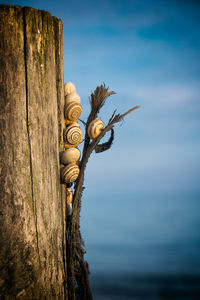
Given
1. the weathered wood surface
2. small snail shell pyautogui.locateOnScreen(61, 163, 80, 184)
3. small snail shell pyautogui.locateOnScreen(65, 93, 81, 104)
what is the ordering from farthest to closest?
small snail shell pyautogui.locateOnScreen(65, 93, 81, 104), small snail shell pyautogui.locateOnScreen(61, 163, 80, 184), the weathered wood surface

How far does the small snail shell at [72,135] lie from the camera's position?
180cm

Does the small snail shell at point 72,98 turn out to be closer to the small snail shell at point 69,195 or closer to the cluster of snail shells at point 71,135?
the cluster of snail shells at point 71,135

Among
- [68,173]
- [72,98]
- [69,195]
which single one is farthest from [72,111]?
[69,195]

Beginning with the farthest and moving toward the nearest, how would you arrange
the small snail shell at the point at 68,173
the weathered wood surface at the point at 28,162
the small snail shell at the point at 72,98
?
the small snail shell at the point at 72,98 → the small snail shell at the point at 68,173 → the weathered wood surface at the point at 28,162

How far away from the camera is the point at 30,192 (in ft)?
4.90

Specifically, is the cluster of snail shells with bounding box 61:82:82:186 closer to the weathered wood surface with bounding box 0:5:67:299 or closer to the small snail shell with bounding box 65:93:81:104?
the small snail shell with bounding box 65:93:81:104

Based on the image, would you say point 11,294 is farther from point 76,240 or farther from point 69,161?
point 69,161

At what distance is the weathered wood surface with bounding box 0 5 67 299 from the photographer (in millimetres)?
1438

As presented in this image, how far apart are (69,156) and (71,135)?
157 mm

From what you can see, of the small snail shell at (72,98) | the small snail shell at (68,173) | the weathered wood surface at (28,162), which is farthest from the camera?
the small snail shell at (72,98)

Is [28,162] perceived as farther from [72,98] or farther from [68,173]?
[72,98]

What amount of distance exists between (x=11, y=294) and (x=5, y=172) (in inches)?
Answer: 26.6

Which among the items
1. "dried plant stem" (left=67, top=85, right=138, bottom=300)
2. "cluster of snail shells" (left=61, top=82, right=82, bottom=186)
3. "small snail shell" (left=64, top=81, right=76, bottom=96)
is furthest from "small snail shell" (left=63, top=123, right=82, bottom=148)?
"small snail shell" (left=64, top=81, right=76, bottom=96)

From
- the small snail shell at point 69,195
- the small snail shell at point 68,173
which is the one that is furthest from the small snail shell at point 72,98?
the small snail shell at point 69,195
